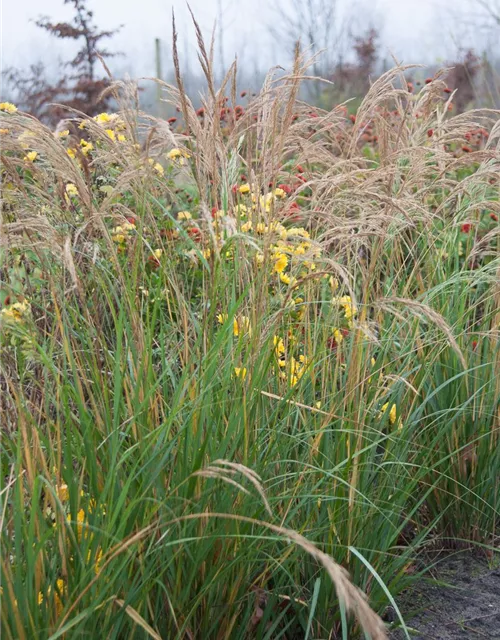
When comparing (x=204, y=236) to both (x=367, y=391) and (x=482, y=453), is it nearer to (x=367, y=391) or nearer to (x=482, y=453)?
(x=367, y=391)

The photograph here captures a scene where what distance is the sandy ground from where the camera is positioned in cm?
242

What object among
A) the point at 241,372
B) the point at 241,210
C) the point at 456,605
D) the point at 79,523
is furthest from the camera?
the point at 241,210

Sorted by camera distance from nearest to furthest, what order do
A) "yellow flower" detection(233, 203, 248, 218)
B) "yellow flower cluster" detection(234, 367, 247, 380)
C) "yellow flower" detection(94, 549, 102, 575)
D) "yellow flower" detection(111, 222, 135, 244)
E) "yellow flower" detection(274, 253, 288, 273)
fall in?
"yellow flower" detection(94, 549, 102, 575) → "yellow flower cluster" detection(234, 367, 247, 380) → "yellow flower" detection(111, 222, 135, 244) → "yellow flower" detection(233, 203, 248, 218) → "yellow flower" detection(274, 253, 288, 273)

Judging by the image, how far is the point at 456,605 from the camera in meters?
2.58

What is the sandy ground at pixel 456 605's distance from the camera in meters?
2.42

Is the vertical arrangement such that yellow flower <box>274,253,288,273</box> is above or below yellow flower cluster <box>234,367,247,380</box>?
above

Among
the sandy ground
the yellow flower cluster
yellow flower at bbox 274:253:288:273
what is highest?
yellow flower at bbox 274:253:288:273

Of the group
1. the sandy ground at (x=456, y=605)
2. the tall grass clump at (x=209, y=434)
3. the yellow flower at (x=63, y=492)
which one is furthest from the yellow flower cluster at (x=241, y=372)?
the sandy ground at (x=456, y=605)

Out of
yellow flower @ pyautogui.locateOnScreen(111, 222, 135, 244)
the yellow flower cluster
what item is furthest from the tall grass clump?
yellow flower @ pyautogui.locateOnScreen(111, 222, 135, 244)

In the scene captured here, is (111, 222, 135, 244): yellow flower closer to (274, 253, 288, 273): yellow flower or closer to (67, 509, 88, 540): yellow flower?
(274, 253, 288, 273): yellow flower

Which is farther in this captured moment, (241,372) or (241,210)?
(241,210)

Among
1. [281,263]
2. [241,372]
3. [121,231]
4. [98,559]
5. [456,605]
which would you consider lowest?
[456,605]

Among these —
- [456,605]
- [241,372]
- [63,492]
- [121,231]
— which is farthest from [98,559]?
[456,605]

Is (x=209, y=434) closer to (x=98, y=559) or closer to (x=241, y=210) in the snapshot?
(x=98, y=559)
